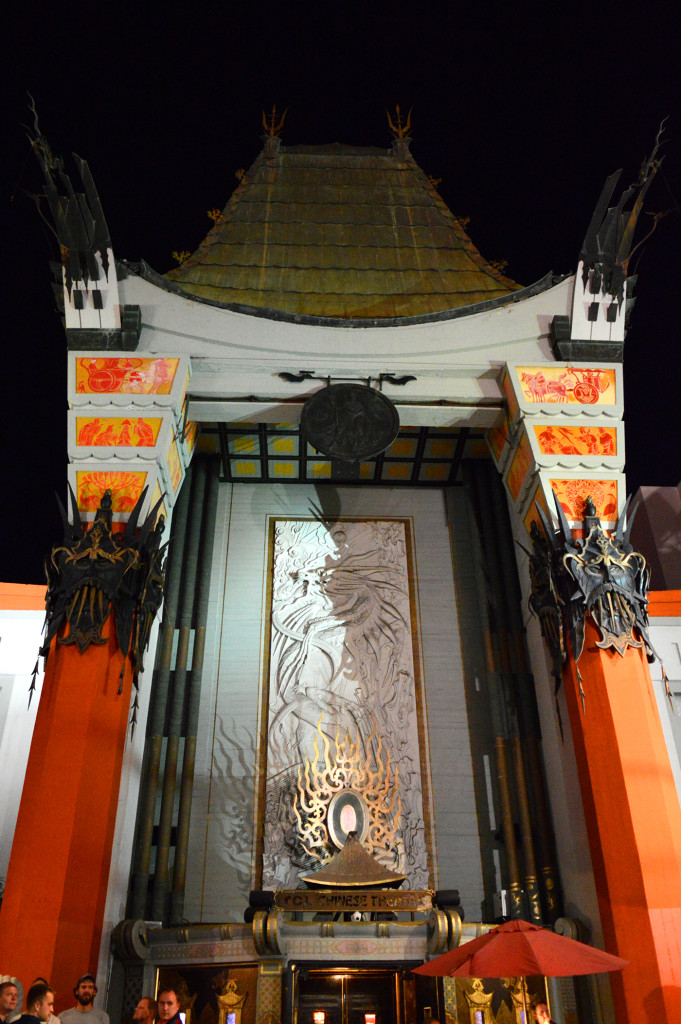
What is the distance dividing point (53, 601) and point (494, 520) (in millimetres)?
5365

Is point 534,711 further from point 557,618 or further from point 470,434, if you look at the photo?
point 470,434

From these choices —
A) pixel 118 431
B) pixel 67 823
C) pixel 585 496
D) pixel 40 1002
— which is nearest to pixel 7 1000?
pixel 40 1002

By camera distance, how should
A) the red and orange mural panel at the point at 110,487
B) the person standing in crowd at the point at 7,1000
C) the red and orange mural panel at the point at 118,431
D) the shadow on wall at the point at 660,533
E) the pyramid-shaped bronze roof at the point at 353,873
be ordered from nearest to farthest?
the person standing in crowd at the point at 7,1000, the pyramid-shaped bronze roof at the point at 353,873, the red and orange mural panel at the point at 110,487, the red and orange mural panel at the point at 118,431, the shadow on wall at the point at 660,533

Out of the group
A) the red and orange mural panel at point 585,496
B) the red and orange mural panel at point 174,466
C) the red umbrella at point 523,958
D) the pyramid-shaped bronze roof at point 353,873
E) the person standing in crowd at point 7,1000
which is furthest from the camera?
the red and orange mural panel at point 174,466

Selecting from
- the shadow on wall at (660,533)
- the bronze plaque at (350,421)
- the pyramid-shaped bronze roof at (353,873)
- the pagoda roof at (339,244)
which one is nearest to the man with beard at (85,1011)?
the pyramid-shaped bronze roof at (353,873)

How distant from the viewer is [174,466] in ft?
28.6

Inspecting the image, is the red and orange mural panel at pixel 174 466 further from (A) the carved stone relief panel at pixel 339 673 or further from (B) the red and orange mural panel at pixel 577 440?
(B) the red and orange mural panel at pixel 577 440

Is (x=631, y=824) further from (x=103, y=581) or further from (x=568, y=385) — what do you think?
(x=103, y=581)

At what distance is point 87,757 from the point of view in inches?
258

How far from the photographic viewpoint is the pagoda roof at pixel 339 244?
9.74m

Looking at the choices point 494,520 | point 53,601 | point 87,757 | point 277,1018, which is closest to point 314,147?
point 494,520

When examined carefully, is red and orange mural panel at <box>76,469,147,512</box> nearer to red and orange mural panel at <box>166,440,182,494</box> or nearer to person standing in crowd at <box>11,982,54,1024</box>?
red and orange mural panel at <box>166,440,182,494</box>

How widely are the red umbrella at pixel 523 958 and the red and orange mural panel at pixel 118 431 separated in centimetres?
541

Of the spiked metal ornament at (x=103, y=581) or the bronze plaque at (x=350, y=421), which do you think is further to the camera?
the bronze plaque at (x=350, y=421)
